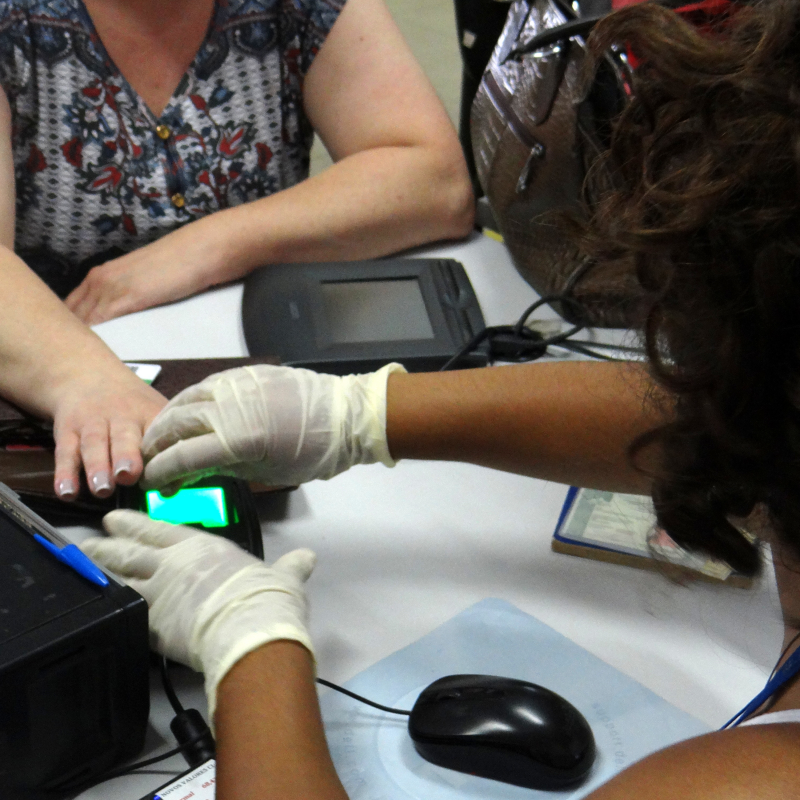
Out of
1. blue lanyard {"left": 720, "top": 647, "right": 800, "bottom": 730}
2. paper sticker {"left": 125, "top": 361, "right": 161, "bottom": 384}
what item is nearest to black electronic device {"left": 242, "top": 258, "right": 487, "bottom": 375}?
paper sticker {"left": 125, "top": 361, "right": 161, "bottom": 384}

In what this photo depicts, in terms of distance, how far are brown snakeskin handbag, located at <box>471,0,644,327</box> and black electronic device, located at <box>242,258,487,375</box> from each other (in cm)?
11

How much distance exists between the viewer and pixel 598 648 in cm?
65

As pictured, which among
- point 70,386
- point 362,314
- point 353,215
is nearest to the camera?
point 70,386

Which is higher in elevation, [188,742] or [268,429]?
[268,429]

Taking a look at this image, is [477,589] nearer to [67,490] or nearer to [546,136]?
[67,490]

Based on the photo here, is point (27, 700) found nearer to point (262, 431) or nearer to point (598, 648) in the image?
point (262, 431)

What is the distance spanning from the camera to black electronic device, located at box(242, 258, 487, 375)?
905mm

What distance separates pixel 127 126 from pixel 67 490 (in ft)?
2.29

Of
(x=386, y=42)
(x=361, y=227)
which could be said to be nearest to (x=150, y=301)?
(x=361, y=227)

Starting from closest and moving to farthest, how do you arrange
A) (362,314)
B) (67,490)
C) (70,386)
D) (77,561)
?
(77,561) < (67,490) < (70,386) < (362,314)

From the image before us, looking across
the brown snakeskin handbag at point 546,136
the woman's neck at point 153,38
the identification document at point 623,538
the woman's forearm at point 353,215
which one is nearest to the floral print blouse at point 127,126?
the woman's neck at point 153,38

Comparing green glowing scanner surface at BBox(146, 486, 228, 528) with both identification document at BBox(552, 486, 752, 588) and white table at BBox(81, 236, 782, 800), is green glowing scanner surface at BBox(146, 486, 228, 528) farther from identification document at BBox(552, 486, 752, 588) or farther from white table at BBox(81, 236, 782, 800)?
identification document at BBox(552, 486, 752, 588)

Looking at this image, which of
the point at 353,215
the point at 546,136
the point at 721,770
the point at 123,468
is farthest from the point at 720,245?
the point at 353,215

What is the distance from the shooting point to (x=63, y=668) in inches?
19.1
